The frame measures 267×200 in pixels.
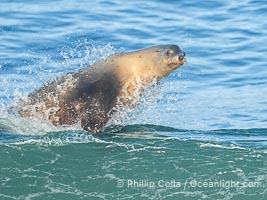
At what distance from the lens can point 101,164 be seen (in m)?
10.9

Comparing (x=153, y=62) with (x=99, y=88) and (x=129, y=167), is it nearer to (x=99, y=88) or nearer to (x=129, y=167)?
(x=99, y=88)

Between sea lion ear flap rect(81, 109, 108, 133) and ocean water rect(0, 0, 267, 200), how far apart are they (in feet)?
0.40

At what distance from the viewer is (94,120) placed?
468 inches

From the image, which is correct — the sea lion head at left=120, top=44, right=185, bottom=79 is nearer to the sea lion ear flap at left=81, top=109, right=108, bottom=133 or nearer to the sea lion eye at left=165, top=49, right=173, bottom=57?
the sea lion eye at left=165, top=49, right=173, bottom=57

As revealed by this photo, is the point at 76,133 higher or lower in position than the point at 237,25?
lower

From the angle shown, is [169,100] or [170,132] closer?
[170,132]

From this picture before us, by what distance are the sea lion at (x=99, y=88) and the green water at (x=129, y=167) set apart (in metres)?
0.37

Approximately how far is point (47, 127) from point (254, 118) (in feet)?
11.9

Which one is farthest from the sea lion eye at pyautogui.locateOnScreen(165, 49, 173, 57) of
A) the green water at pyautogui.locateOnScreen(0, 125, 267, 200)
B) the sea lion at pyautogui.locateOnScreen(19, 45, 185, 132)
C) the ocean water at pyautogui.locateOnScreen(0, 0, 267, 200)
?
the green water at pyautogui.locateOnScreen(0, 125, 267, 200)

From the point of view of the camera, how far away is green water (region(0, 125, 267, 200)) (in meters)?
10.2

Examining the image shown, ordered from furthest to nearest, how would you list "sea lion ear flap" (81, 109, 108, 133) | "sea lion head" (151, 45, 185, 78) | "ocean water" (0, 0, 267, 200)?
"sea lion head" (151, 45, 185, 78) < "sea lion ear flap" (81, 109, 108, 133) < "ocean water" (0, 0, 267, 200)

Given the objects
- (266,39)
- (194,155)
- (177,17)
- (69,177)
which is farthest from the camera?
(177,17)

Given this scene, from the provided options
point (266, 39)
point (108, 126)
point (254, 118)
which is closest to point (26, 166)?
point (108, 126)

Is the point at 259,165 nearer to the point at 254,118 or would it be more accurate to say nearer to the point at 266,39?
the point at 254,118
